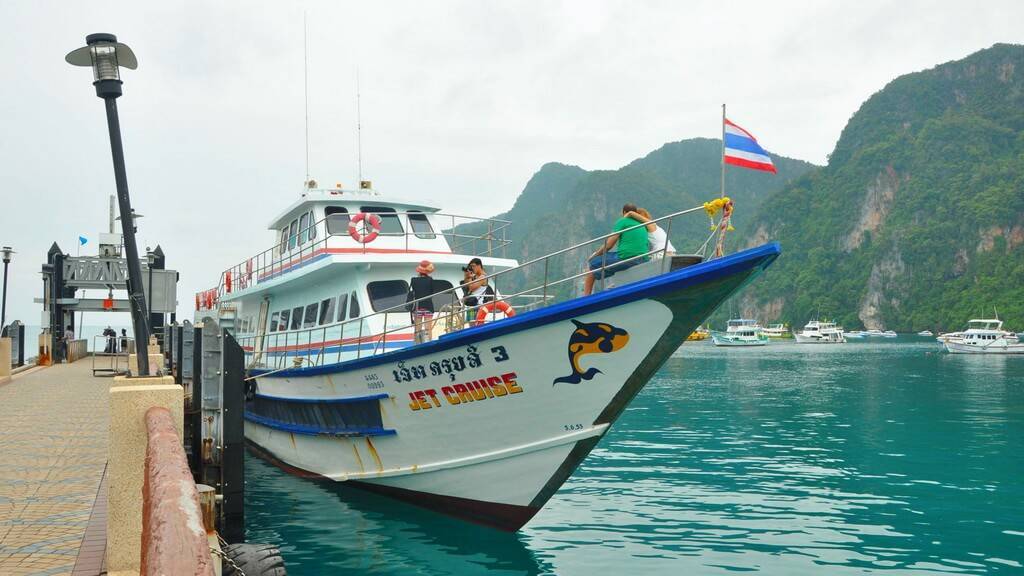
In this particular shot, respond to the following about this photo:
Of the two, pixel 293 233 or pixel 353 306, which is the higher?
pixel 293 233

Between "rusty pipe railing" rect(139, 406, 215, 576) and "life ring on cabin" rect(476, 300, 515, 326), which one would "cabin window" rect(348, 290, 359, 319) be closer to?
"life ring on cabin" rect(476, 300, 515, 326)

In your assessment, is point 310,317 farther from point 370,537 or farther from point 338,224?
point 370,537

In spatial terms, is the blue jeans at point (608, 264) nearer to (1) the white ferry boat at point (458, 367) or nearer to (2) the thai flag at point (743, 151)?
(1) the white ferry boat at point (458, 367)

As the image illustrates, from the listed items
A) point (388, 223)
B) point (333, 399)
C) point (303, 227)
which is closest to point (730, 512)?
point (333, 399)

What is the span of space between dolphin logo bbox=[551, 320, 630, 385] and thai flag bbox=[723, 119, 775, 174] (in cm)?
224

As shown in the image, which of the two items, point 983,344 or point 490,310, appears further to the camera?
point 983,344

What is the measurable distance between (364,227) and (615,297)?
5.59 meters

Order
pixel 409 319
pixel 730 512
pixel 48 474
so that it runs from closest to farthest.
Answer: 1. pixel 48 474
2. pixel 730 512
3. pixel 409 319

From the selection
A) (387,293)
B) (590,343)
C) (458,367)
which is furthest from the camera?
(387,293)

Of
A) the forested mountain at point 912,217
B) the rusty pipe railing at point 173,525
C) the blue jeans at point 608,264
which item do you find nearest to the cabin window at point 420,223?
the blue jeans at point 608,264

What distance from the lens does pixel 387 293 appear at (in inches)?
511

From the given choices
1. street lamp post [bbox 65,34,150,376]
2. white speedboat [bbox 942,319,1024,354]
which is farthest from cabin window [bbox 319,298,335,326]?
white speedboat [bbox 942,319,1024,354]

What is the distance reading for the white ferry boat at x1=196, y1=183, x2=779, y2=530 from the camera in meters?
8.66

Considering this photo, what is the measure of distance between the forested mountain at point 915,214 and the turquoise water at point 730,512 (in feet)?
346
